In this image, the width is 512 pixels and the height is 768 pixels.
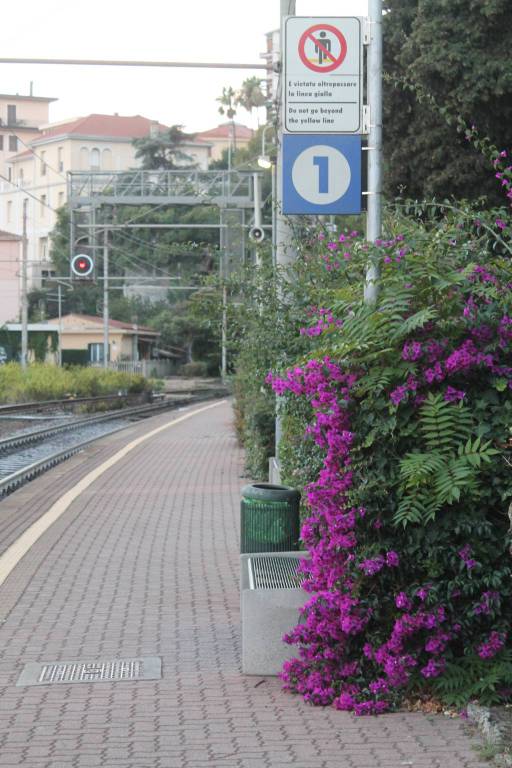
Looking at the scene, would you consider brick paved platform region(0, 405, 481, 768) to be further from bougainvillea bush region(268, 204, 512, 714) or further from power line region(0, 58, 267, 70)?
power line region(0, 58, 267, 70)

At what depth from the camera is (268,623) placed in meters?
7.22

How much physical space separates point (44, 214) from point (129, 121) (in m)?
16.0

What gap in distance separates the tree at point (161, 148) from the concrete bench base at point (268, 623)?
92.1 meters

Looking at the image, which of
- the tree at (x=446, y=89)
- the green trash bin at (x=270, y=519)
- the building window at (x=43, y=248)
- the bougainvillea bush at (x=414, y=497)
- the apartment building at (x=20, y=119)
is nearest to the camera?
the bougainvillea bush at (x=414, y=497)

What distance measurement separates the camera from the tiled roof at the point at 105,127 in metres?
124

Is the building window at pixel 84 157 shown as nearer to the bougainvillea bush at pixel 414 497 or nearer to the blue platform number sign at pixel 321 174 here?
the blue platform number sign at pixel 321 174

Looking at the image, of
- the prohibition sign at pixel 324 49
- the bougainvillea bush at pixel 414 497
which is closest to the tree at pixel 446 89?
the prohibition sign at pixel 324 49

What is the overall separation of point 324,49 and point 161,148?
304 ft

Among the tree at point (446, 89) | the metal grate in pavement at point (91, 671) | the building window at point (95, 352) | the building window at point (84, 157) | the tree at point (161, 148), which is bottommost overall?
the metal grate in pavement at point (91, 671)

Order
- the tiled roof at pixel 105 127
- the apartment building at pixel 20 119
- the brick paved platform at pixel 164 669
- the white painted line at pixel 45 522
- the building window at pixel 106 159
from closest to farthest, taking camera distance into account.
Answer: the brick paved platform at pixel 164 669 → the white painted line at pixel 45 522 → the tiled roof at pixel 105 127 → the building window at pixel 106 159 → the apartment building at pixel 20 119

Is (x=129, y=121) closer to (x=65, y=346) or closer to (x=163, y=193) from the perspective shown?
(x=65, y=346)

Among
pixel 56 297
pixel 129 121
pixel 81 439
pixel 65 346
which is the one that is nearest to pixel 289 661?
pixel 81 439

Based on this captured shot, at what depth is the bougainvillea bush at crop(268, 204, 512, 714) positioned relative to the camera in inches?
250

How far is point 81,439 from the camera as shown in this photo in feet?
96.2
